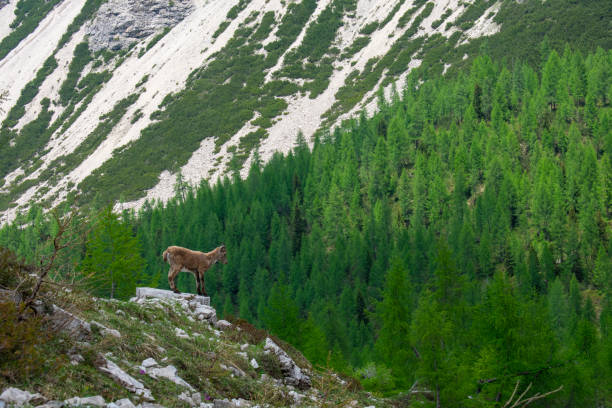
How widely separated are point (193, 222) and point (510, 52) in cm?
8961

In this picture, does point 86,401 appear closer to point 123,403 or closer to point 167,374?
point 123,403

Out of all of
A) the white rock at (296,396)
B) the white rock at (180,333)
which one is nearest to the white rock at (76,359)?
→ the white rock at (180,333)

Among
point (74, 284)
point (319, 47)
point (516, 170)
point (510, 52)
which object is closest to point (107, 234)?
point (74, 284)

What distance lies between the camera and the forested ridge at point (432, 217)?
204 feet

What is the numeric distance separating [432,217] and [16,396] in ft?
294

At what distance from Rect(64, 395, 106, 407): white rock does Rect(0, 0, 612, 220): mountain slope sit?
120 m

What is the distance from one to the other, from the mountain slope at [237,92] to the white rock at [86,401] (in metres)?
120

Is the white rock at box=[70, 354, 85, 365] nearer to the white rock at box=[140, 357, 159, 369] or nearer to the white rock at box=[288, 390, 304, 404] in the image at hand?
the white rock at box=[140, 357, 159, 369]

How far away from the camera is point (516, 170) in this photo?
311 feet

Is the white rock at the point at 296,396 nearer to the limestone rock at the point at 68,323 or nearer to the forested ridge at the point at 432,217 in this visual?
the limestone rock at the point at 68,323

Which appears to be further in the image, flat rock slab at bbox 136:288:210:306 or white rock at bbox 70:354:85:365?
flat rock slab at bbox 136:288:210:306

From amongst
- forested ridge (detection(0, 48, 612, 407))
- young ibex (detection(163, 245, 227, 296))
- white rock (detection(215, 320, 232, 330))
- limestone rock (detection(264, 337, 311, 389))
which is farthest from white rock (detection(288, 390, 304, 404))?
forested ridge (detection(0, 48, 612, 407))

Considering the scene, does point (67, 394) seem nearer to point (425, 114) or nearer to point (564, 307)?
point (564, 307)

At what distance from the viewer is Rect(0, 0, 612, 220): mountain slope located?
13975 centimetres
